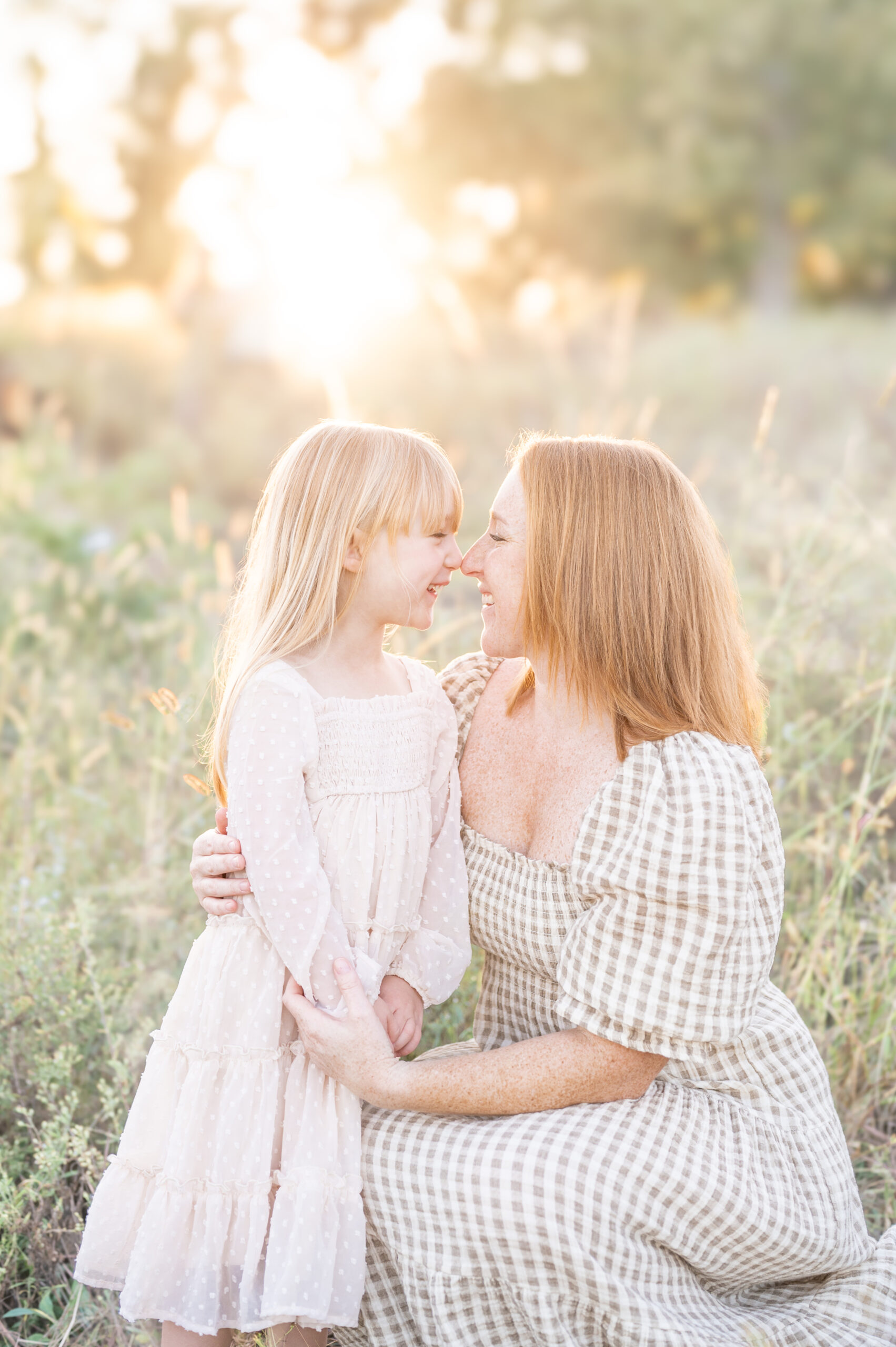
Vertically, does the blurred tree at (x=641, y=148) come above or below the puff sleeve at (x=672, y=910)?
above

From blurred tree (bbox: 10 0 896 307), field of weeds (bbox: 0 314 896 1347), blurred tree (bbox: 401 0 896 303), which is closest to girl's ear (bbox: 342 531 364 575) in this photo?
field of weeds (bbox: 0 314 896 1347)

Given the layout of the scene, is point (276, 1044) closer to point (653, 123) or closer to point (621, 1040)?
point (621, 1040)

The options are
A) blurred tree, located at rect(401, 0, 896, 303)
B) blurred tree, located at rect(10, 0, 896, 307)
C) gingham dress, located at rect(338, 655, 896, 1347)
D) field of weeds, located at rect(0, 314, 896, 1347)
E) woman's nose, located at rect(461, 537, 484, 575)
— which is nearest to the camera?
gingham dress, located at rect(338, 655, 896, 1347)

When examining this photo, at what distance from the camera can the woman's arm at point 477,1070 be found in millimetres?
1719

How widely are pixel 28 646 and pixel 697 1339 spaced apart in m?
3.31

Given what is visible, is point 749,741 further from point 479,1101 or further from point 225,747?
point 225,747

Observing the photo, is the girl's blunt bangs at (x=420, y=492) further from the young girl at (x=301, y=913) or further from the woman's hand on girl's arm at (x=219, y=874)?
the woman's hand on girl's arm at (x=219, y=874)

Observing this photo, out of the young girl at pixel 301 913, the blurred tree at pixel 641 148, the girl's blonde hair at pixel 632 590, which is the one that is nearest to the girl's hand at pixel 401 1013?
the young girl at pixel 301 913

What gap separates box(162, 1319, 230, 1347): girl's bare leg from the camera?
1.74 meters

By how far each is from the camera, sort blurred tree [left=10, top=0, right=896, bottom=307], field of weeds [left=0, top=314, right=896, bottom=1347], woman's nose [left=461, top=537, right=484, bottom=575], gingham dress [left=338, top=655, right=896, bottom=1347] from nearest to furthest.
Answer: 1. gingham dress [left=338, top=655, right=896, bottom=1347]
2. woman's nose [left=461, top=537, right=484, bottom=575]
3. field of weeds [left=0, top=314, right=896, bottom=1347]
4. blurred tree [left=10, top=0, right=896, bottom=307]

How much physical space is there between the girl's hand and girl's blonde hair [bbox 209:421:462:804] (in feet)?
1.45

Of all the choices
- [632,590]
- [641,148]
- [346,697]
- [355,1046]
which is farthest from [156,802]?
[641,148]

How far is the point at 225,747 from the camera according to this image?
1.94 meters

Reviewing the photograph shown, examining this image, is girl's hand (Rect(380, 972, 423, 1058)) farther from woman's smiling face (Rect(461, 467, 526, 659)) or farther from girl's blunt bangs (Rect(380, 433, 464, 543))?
girl's blunt bangs (Rect(380, 433, 464, 543))
